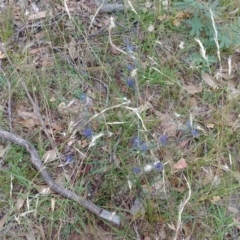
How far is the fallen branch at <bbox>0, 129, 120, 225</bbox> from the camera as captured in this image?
2.01 m

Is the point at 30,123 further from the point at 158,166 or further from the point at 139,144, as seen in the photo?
the point at 158,166

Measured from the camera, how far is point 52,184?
2.04 m

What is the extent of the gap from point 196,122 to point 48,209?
0.81 m

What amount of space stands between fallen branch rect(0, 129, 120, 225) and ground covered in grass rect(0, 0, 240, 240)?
0.10 feet

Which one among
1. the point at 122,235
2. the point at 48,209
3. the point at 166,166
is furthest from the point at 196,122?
the point at 48,209

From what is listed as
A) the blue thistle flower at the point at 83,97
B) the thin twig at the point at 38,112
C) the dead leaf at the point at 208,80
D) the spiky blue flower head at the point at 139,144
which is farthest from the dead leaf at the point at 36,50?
the dead leaf at the point at 208,80

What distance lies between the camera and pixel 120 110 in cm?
219

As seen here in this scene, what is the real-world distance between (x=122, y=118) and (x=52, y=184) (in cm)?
44

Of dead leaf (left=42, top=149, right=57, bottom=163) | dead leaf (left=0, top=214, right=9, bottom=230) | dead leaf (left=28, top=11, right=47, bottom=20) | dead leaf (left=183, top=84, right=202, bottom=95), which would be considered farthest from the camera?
dead leaf (left=28, top=11, right=47, bottom=20)

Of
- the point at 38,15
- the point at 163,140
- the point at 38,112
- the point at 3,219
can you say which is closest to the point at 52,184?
the point at 3,219

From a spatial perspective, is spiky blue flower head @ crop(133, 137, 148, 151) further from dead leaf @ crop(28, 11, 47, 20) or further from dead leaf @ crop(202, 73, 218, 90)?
dead leaf @ crop(28, 11, 47, 20)

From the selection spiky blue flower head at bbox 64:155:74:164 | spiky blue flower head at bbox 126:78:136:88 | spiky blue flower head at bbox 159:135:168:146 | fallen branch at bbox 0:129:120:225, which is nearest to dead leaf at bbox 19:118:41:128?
fallen branch at bbox 0:129:120:225

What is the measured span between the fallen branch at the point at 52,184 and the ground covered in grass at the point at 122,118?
0.03 meters

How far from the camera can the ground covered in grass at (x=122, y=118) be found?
203 centimetres
